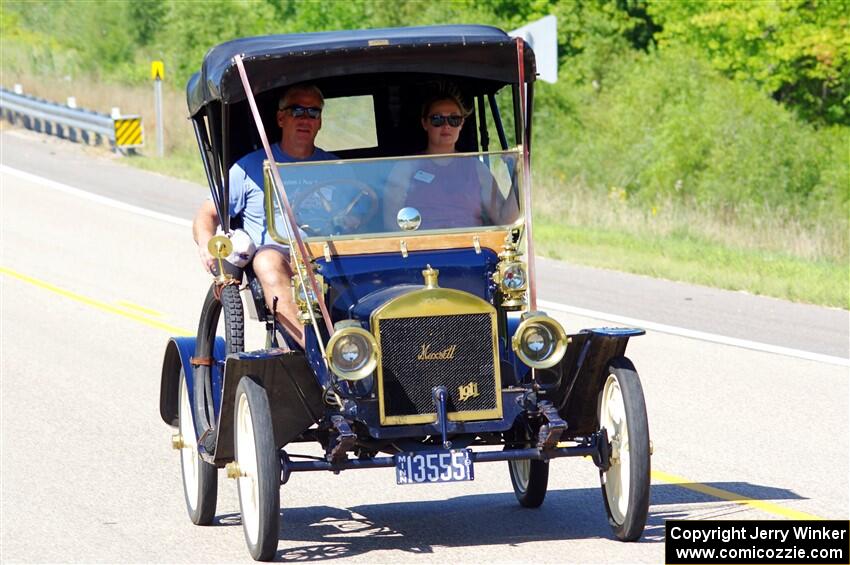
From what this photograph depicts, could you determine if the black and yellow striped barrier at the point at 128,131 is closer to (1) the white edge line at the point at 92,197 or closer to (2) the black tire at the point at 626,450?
(1) the white edge line at the point at 92,197

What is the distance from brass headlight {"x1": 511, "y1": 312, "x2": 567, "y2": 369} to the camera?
683cm

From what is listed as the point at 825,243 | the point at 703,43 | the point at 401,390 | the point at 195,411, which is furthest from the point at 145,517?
the point at 703,43

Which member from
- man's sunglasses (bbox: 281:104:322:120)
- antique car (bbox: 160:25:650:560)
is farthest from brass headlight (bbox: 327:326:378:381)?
man's sunglasses (bbox: 281:104:322:120)

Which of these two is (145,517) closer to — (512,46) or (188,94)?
(188,94)

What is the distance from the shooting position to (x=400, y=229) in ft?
24.4

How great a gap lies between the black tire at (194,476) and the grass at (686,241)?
27.4 ft

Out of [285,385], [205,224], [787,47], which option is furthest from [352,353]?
[787,47]

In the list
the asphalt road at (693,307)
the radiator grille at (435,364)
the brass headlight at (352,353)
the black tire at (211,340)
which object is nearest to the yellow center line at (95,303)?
the asphalt road at (693,307)

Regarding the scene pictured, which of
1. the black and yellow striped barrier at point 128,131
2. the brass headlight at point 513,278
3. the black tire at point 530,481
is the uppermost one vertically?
the brass headlight at point 513,278

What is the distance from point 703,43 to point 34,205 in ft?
64.7

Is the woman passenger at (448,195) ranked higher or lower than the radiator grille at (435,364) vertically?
higher

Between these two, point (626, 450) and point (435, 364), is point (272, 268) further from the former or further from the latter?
point (626, 450)

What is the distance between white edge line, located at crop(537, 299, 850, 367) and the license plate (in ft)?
20.2

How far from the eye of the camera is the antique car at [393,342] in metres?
6.77
